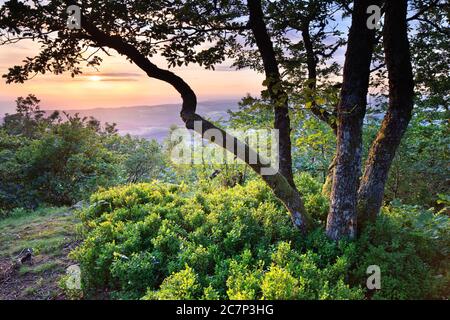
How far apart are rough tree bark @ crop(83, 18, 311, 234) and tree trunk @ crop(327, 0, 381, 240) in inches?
24.0

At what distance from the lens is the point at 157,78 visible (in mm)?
5648

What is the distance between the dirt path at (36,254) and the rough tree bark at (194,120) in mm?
3514

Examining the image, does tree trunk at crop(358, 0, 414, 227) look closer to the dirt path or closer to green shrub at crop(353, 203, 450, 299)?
green shrub at crop(353, 203, 450, 299)

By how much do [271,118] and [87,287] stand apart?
7787mm

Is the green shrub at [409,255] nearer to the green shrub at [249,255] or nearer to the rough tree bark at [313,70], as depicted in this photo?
the green shrub at [249,255]

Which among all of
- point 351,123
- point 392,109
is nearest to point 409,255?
point 351,123

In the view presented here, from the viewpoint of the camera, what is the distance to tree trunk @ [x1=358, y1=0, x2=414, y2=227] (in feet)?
16.6

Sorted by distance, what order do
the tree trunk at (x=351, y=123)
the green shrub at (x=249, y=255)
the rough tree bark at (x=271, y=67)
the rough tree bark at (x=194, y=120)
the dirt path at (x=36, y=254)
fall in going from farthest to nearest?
the rough tree bark at (x=271, y=67), the dirt path at (x=36, y=254), the rough tree bark at (x=194, y=120), the tree trunk at (x=351, y=123), the green shrub at (x=249, y=255)

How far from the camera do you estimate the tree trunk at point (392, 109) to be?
5066 mm

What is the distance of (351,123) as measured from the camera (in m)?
5.15

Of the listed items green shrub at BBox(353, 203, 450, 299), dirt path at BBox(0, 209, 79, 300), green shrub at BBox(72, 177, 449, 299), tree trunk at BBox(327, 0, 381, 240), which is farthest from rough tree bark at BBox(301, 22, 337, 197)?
dirt path at BBox(0, 209, 79, 300)

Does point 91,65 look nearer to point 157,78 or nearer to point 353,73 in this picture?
point 157,78

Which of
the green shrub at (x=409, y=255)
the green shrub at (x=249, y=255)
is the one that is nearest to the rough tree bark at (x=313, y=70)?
the green shrub at (x=249, y=255)
